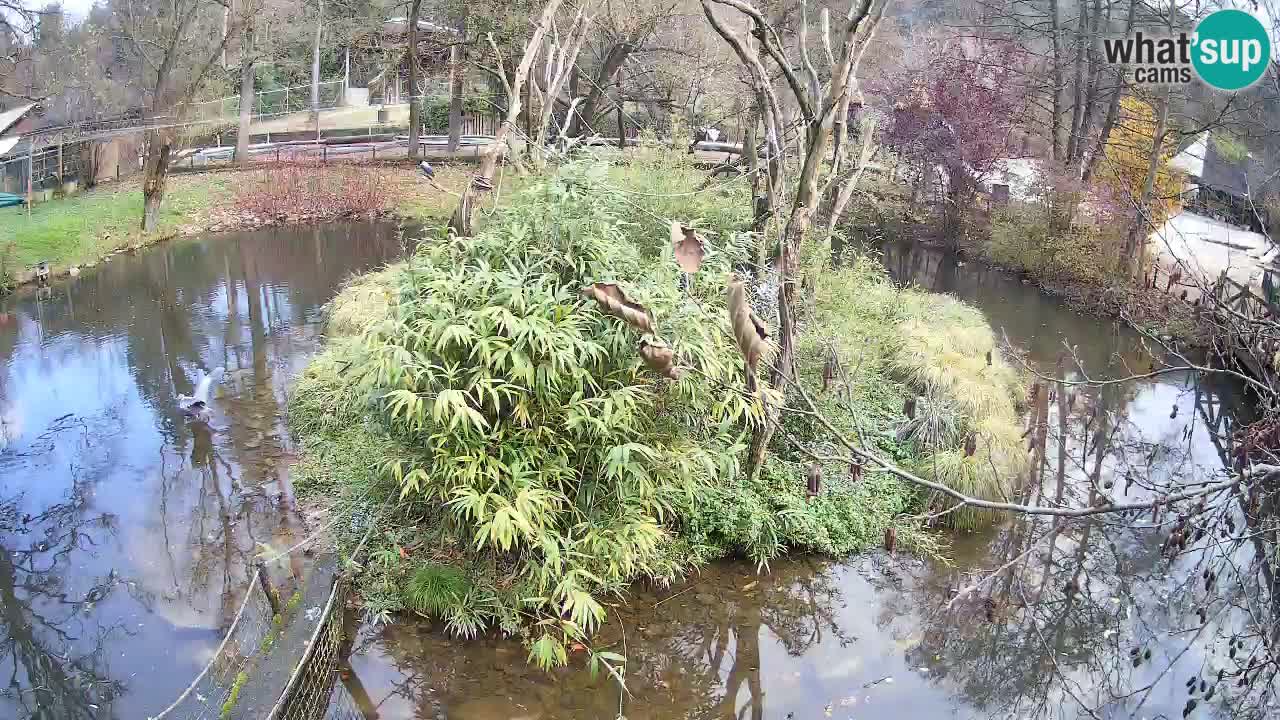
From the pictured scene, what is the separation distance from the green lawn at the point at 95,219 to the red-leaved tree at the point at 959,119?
12.7 m

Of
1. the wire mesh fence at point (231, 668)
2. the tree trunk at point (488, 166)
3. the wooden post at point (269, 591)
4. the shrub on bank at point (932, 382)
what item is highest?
the tree trunk at point (488, 166)

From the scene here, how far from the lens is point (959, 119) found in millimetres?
15586

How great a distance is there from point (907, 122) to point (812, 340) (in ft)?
32.2

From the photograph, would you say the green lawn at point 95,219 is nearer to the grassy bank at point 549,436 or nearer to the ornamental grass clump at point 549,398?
the grassy bank at point 549,436

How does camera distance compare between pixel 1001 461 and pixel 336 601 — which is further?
pixel 1001 461

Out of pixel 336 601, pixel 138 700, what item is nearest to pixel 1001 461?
pixel 336 601

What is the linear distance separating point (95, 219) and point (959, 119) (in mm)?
14210

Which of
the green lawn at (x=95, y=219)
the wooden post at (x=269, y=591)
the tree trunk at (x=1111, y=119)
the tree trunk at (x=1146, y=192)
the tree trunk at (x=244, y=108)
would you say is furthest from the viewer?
the tree trunk at (x=244, y=108)

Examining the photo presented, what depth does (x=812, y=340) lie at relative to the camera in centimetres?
809

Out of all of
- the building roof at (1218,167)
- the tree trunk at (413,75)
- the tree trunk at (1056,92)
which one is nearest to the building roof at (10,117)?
the tree trunk at (413,75)

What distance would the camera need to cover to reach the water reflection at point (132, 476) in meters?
5.55

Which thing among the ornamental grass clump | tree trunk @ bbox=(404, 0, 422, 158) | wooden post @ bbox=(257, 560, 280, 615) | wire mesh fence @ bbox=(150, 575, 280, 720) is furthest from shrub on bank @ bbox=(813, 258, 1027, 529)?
tree trunk @ bbox=(404, 0, 422, 158)

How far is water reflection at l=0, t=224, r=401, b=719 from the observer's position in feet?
18.2

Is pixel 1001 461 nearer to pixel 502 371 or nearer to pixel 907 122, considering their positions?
pixel 502 371
